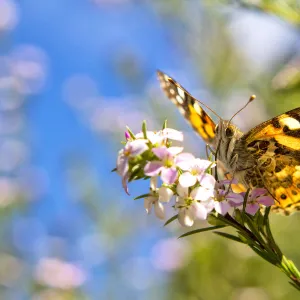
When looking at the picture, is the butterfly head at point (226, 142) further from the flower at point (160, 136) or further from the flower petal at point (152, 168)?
the flower petal at point (152, 168)

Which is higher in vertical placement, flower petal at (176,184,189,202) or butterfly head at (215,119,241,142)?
butterfly head at (215,119,241,142)

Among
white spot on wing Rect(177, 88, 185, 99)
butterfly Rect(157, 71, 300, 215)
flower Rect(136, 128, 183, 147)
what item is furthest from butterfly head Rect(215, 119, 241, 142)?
flower Rect(136, 128, 183, 147)

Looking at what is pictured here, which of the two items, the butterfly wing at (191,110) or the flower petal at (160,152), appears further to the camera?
the butterfly wing at (191,110)

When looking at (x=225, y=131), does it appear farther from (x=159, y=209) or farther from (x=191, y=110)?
(x=159, y=209)

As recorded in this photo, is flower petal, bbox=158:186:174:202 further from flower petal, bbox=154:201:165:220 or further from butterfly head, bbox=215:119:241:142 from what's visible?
butterfly head, bbox=215:119:241:142

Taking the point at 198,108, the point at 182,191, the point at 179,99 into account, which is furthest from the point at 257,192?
the point at 179,99

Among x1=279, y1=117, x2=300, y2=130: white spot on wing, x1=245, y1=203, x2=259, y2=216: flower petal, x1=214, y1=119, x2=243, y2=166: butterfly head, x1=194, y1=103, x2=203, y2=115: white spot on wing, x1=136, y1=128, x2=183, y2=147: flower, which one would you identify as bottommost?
x1=245, y1=203, x2=259, y2=216: flower petal

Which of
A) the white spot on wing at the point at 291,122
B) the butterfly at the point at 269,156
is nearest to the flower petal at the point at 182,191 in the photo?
the butterfly at the point at 269,156
